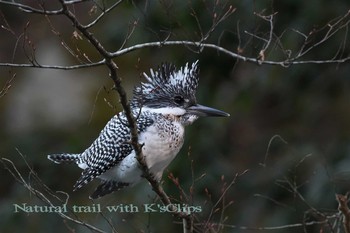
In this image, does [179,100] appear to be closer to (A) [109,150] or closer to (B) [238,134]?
(A) [109,150]

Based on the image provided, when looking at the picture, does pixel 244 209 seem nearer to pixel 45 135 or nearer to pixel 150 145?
pixel 45 135

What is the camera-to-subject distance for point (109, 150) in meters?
4.30

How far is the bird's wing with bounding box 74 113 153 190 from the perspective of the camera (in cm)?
424

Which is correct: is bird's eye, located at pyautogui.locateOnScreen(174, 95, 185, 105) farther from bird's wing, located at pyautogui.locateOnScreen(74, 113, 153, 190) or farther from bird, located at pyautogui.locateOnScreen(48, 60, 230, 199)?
bird's wing, located at pyautogui.locateOnScreen(74, 113, 153, 190)

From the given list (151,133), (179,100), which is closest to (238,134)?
(179,100)

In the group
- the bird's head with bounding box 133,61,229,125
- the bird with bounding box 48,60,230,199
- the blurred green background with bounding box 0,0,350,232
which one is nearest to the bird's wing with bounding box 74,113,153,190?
the bird with bounding box 48,60,230,199

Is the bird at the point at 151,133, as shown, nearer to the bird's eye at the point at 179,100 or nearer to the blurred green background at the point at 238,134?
the bird's eye at the point at 179,100

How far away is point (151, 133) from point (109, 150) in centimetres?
19

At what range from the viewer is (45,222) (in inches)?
250

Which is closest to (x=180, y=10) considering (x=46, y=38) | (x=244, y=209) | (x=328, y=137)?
(x=244, y=209)

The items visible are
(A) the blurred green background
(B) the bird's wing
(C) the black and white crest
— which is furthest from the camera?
(A) the blurred green background

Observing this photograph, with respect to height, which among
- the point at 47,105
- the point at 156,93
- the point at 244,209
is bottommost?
the point at 244,209

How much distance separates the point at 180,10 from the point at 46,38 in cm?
416

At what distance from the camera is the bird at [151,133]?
4.27 meters
